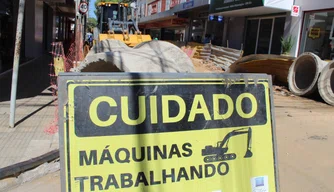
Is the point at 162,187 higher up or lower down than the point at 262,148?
lower down

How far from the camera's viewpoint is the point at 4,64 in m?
10.9

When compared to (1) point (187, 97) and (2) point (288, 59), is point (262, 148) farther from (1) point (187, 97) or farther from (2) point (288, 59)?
(2) point (288, 59)

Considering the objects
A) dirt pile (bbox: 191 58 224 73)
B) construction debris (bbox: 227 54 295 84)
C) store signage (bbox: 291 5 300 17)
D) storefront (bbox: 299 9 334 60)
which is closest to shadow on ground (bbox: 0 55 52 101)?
dirt pile (bbox: 191 58 224 73)

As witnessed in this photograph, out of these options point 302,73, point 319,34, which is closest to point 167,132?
point 302,73

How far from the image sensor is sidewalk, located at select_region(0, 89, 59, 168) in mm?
4098

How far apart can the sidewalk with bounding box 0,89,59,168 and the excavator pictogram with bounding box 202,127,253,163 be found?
278 cm

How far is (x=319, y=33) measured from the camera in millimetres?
12867

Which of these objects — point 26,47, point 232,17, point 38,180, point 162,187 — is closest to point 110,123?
point 162,187

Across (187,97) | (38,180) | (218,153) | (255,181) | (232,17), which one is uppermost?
(232,17)

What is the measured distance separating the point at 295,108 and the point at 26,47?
11.7m

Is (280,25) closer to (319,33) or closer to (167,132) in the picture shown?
(319,33)

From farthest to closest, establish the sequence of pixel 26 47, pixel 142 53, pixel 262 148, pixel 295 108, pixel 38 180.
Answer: pixel 26 47 < pixel 295 108 < pixel 142 53 < pixel 38 180 < pixel 262 148

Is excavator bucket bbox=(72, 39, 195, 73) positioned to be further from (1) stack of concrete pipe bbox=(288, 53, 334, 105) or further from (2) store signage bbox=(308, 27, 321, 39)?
(2) store signage bbox=(308, 27, 321, 39)

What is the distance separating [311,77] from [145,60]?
812 cm
